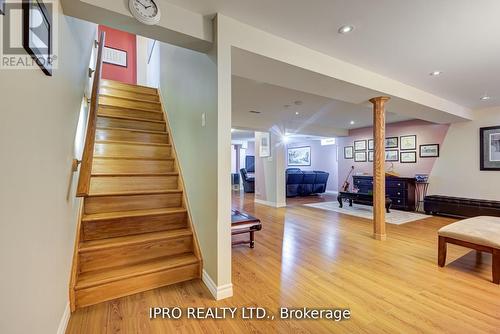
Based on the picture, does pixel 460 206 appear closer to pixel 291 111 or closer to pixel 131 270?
pixel 291 111

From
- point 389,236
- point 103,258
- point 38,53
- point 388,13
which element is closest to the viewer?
point 38,53

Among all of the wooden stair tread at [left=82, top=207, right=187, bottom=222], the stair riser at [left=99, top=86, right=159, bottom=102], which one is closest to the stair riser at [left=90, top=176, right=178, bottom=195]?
the wooden stair tread at [left=82, top=207, right=187, bottom=222]

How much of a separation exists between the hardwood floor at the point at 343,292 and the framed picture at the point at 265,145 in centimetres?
345

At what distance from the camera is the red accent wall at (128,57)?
5329 mm

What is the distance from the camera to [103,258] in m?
2.05

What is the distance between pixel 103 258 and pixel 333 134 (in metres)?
7.24

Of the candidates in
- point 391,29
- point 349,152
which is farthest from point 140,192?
point 349,152

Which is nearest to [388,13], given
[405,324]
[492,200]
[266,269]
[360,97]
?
[360,97]

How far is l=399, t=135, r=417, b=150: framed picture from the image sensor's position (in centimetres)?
621

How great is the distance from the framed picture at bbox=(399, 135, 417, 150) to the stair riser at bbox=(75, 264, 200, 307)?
6.46 meters

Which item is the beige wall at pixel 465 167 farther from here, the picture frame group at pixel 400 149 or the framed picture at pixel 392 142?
the framed picture at pixel 392 142

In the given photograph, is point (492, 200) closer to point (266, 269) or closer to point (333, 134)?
point (333, 134)

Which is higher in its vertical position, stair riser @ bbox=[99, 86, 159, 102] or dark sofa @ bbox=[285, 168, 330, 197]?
stair riser @ bbox=[99, 86, 159, 102]

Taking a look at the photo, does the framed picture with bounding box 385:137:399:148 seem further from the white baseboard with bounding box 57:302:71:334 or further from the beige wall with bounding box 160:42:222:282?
the white baseboard with bounding box 57:302:71:334
